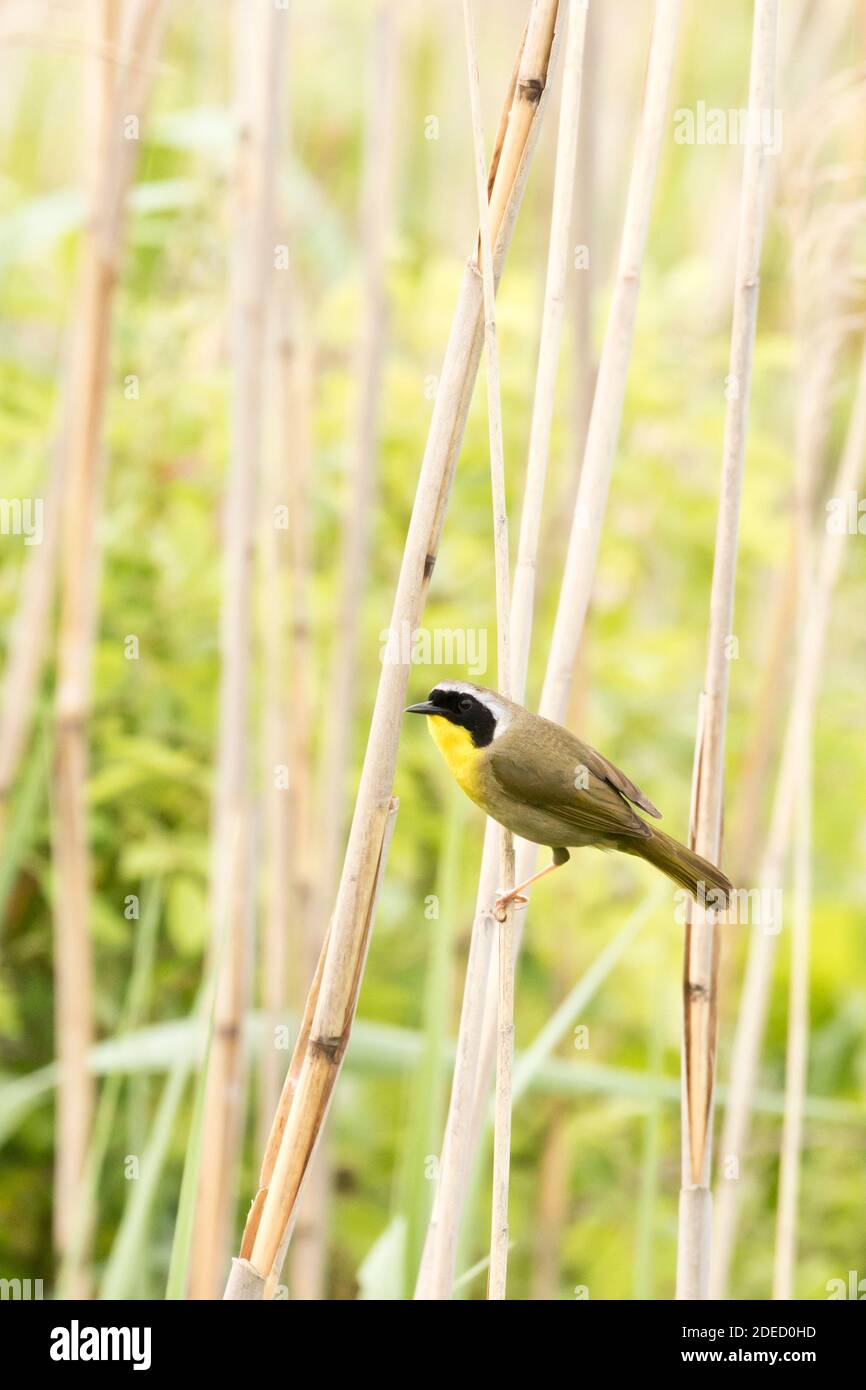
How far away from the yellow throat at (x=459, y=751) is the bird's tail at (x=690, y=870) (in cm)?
19

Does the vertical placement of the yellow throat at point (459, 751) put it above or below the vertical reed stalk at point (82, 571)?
below

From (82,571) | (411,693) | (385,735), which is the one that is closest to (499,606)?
(385,735)

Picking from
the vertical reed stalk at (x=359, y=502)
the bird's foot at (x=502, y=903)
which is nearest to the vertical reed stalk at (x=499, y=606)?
the bird's foot at (x=502, y=903)

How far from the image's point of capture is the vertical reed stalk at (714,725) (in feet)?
4.51

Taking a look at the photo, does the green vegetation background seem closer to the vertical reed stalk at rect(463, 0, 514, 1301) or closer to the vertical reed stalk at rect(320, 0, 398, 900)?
the vertical reed stalk at rect(320, 0, 398, 900)

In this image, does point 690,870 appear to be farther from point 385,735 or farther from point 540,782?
point 385,735

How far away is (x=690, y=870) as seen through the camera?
52.2 inches

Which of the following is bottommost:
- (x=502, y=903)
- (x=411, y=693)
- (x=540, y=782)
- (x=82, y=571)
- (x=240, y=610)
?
(x=502, y=903)

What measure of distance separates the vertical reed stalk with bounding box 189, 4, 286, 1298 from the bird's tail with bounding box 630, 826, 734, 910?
667 mm

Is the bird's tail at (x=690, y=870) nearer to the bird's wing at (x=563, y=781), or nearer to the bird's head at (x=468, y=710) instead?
the bird's wing at (x=563, y=781)

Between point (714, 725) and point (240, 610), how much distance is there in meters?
0.81

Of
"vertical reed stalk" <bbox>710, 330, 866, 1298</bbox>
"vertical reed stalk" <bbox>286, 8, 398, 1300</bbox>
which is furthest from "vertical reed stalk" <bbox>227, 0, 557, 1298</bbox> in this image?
"vertical reed stalk" <bbox>286, 8, 398, 1300</bbox>

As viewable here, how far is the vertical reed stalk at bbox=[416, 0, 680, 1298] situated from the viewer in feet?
4.39

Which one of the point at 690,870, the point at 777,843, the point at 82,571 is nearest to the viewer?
the point at 690,870
